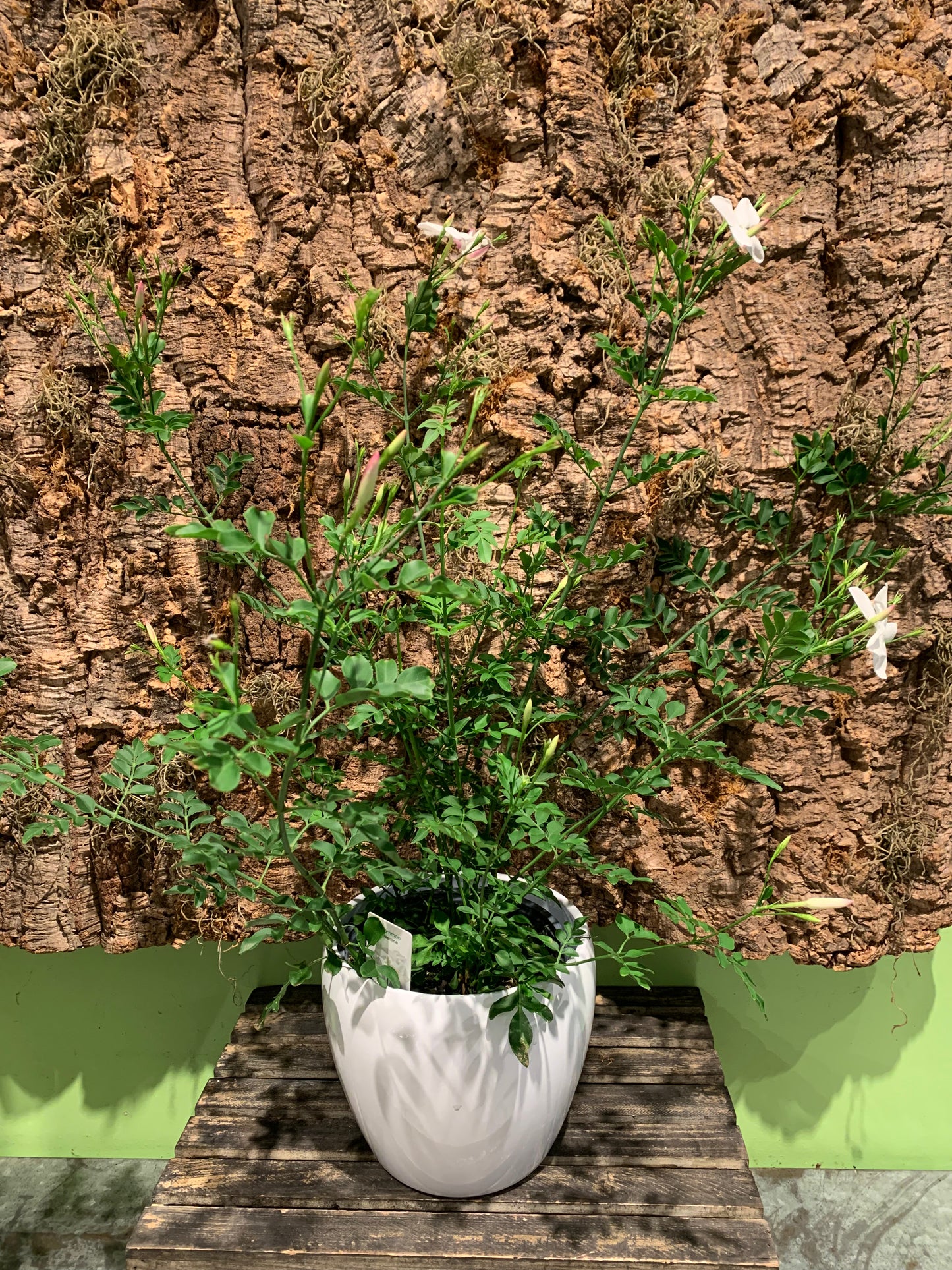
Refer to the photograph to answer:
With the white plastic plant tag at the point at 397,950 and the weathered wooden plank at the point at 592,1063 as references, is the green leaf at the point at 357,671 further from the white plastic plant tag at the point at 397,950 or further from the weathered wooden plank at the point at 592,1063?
the weathered wooden plank at the point at 592,1063

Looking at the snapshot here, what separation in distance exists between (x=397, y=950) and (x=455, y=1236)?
401mm

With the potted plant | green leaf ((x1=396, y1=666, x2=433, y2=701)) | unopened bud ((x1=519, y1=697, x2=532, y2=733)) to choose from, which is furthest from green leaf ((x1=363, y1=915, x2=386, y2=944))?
green leaf ((x1=396, y1=666, x2=433, y2=701))

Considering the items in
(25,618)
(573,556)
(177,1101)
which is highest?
(573,556)

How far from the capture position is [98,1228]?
5.06 ft

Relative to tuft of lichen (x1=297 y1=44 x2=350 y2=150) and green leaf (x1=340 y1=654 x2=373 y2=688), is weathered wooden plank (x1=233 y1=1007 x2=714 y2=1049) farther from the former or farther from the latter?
tuft of lichen (x1=297 y1=44 x2=350 y2=150)

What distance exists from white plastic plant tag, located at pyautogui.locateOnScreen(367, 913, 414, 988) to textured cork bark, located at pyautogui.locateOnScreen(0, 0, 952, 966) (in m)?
0.49

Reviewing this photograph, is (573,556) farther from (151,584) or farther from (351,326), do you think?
(151,584)

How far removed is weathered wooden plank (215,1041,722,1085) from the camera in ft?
4.36

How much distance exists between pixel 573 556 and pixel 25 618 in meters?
0.88

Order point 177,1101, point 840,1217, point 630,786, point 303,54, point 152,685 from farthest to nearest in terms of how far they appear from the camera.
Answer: point 177,1101 → point 840,1217 → point 152,685 → point 303,54 → point 630,786

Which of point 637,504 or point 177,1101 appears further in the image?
point 177,1101

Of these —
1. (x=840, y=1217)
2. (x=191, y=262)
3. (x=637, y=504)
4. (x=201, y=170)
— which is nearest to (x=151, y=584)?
(x=191, y=262)

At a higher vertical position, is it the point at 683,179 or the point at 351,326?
the point at 683,179

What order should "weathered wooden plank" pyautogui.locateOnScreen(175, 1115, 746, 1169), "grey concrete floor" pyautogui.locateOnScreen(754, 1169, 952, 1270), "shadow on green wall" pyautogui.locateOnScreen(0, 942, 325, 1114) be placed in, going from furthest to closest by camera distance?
"shadow on green wall" pyautogui.locateOnScreen(0, 942, 325, 1114), "grey concrete floor" pyautogui.locateOnScreen(754, 1169, 952, 1270), "weathered wooden plank" pyautogui.locateOnScreen(175, 1115, 746, 1169)
